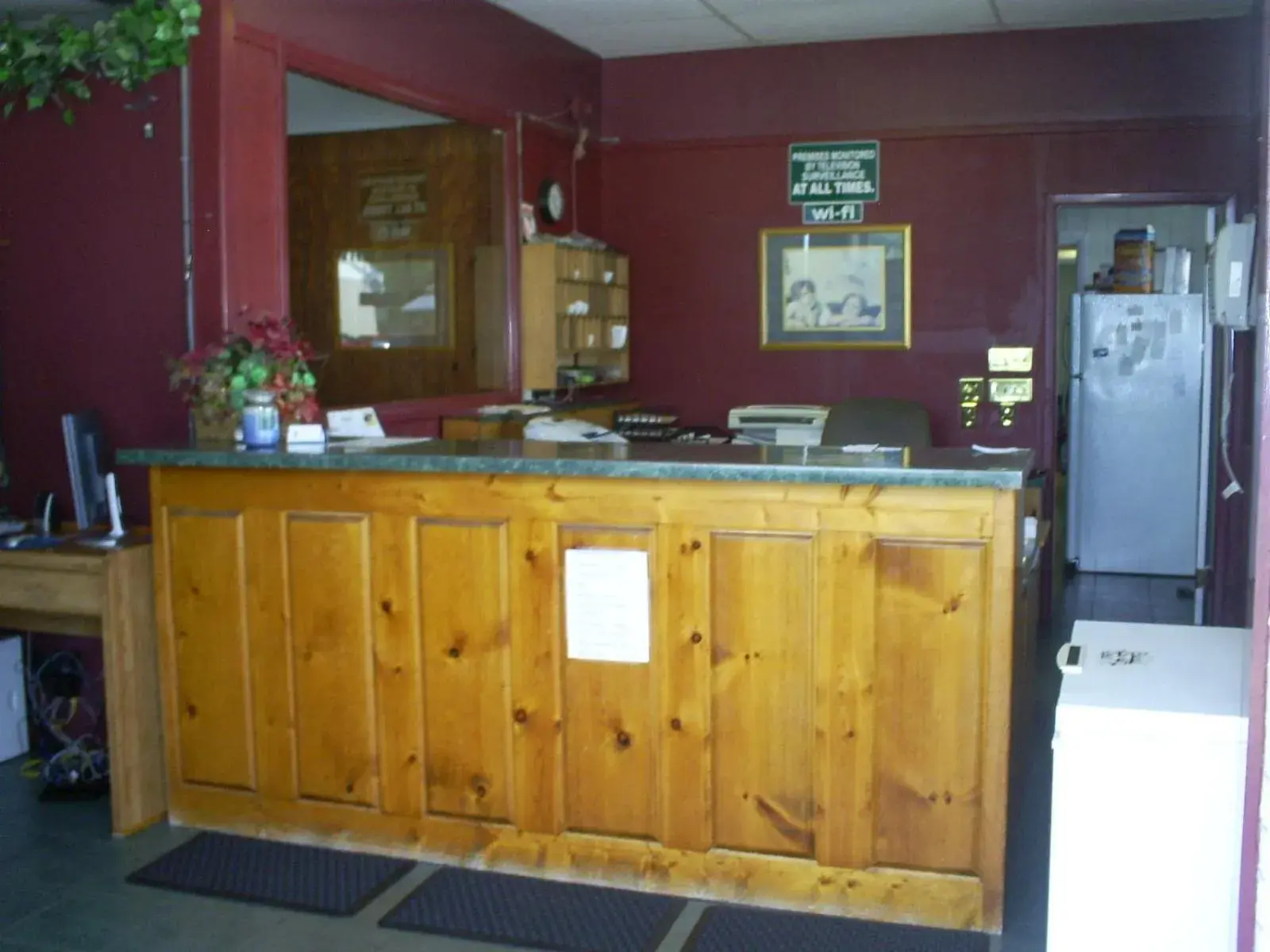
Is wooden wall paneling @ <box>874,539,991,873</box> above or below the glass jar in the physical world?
below

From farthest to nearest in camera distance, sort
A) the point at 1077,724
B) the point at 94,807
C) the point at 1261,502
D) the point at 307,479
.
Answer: the point at 94,807 → the point at 307,479 → the point at 1077,724 → the point at 1261,502

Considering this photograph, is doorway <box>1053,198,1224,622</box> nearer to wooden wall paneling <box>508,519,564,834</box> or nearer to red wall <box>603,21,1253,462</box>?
red wall <box>603,21,1253,462</box>

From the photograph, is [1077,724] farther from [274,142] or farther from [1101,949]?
[274,142]

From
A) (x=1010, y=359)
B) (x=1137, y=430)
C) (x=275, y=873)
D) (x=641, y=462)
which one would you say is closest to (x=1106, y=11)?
(x=1010, y=359)

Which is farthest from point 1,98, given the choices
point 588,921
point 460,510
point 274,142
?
point 588,921

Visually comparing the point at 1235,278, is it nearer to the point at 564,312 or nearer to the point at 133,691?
the point at 564,312

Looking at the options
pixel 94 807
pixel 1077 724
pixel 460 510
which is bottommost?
pixel 94 807

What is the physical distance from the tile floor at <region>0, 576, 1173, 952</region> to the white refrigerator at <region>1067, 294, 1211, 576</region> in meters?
3.88

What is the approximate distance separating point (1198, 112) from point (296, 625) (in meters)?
4.79

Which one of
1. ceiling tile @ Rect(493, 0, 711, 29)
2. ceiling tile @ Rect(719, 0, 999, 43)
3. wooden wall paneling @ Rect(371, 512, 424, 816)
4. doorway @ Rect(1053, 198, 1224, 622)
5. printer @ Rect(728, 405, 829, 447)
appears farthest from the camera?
doorway @ Rect(1053, 198, 1224, 622)

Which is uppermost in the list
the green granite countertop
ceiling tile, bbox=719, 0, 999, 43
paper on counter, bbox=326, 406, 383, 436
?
ceiling tile, bbox=719, 0, 999, 43

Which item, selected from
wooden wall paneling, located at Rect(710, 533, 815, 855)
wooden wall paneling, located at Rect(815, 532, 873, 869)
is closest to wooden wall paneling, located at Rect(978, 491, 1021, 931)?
wooden wall paneling, located at Rect(815, 532, 873, 869)

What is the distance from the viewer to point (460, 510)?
140 inches

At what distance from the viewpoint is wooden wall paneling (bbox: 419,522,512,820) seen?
11.6ft
